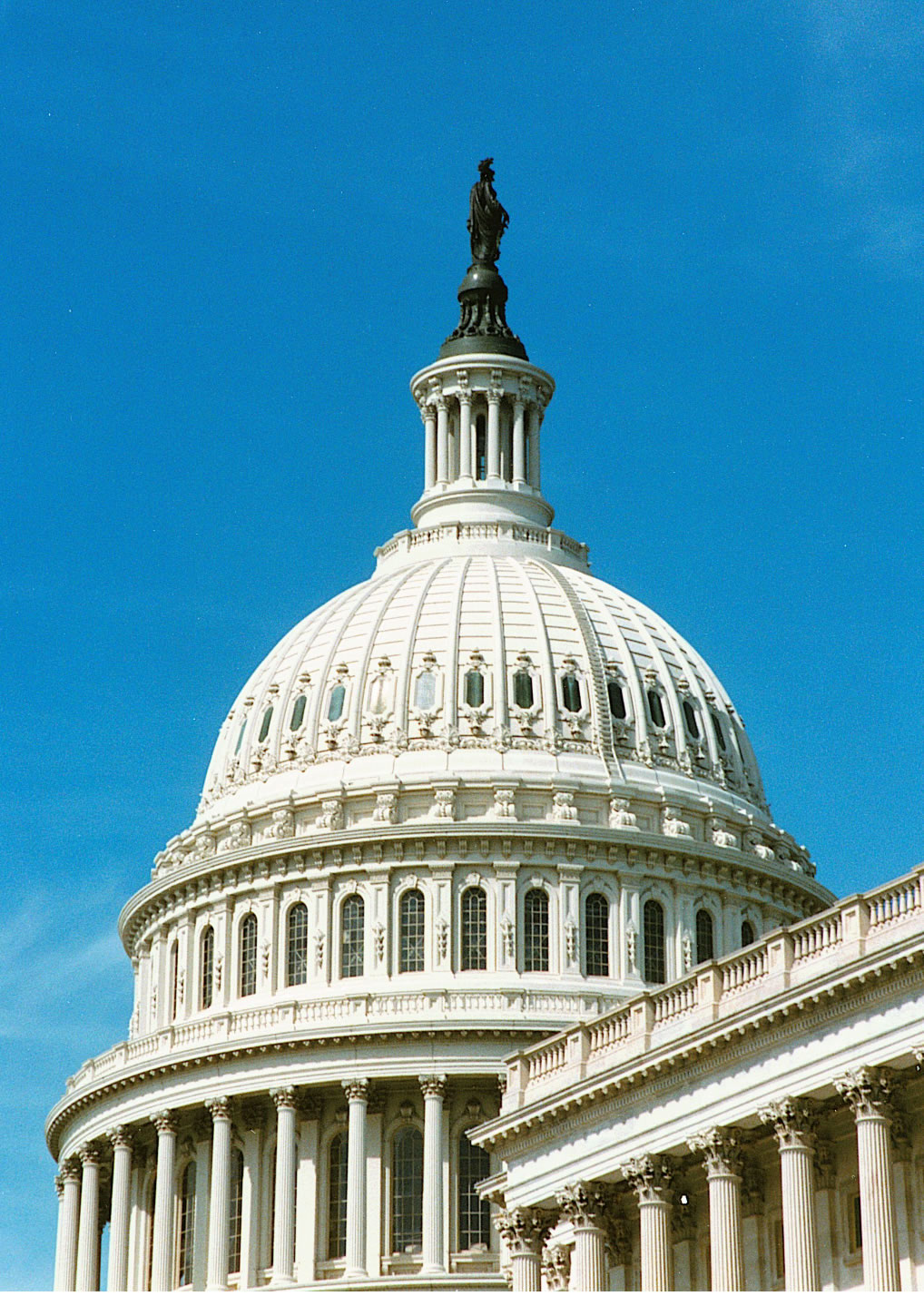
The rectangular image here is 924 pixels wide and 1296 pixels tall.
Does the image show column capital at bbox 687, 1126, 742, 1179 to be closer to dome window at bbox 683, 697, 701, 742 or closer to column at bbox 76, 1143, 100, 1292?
column at bbox 76, 1143, 100, 1292

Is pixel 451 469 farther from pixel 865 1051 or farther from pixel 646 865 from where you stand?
pixel 865 1051

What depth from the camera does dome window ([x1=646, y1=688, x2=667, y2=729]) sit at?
121812 mm

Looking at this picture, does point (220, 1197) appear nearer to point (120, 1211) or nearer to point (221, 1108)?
point (221, 1108)

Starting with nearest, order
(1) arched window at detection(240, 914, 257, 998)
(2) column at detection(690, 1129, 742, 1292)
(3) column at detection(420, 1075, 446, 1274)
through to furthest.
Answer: (2) column at detection(690, 1129, 742, 1292) → (3) column at detection(420, 1075, 446, 1274) → (1) arched window at detection(240, 914, 257, 998)

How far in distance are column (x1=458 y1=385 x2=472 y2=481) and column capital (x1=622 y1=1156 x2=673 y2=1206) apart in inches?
2827

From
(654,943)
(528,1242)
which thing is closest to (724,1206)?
(528,1242)

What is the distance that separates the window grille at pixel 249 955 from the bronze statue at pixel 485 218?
39.2m

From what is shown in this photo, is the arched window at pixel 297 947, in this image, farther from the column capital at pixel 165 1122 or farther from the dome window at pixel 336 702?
the dome window at pixel 336 702

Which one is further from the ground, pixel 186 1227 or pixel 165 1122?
pixel 165 1122

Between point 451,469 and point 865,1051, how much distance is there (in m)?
78.9

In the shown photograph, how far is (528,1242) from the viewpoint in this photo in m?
68.6

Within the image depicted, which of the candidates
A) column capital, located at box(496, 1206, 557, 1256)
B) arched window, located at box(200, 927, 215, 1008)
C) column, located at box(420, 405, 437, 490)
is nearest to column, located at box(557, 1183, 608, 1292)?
column capital, located at box(496, 1206, 557, 1256)

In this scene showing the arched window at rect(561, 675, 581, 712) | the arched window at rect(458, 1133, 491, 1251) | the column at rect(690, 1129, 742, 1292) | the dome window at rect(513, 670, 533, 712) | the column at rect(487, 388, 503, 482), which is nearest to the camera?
the column at rect(690, 1129, 742, 1292)

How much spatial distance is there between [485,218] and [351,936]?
42912 mm
